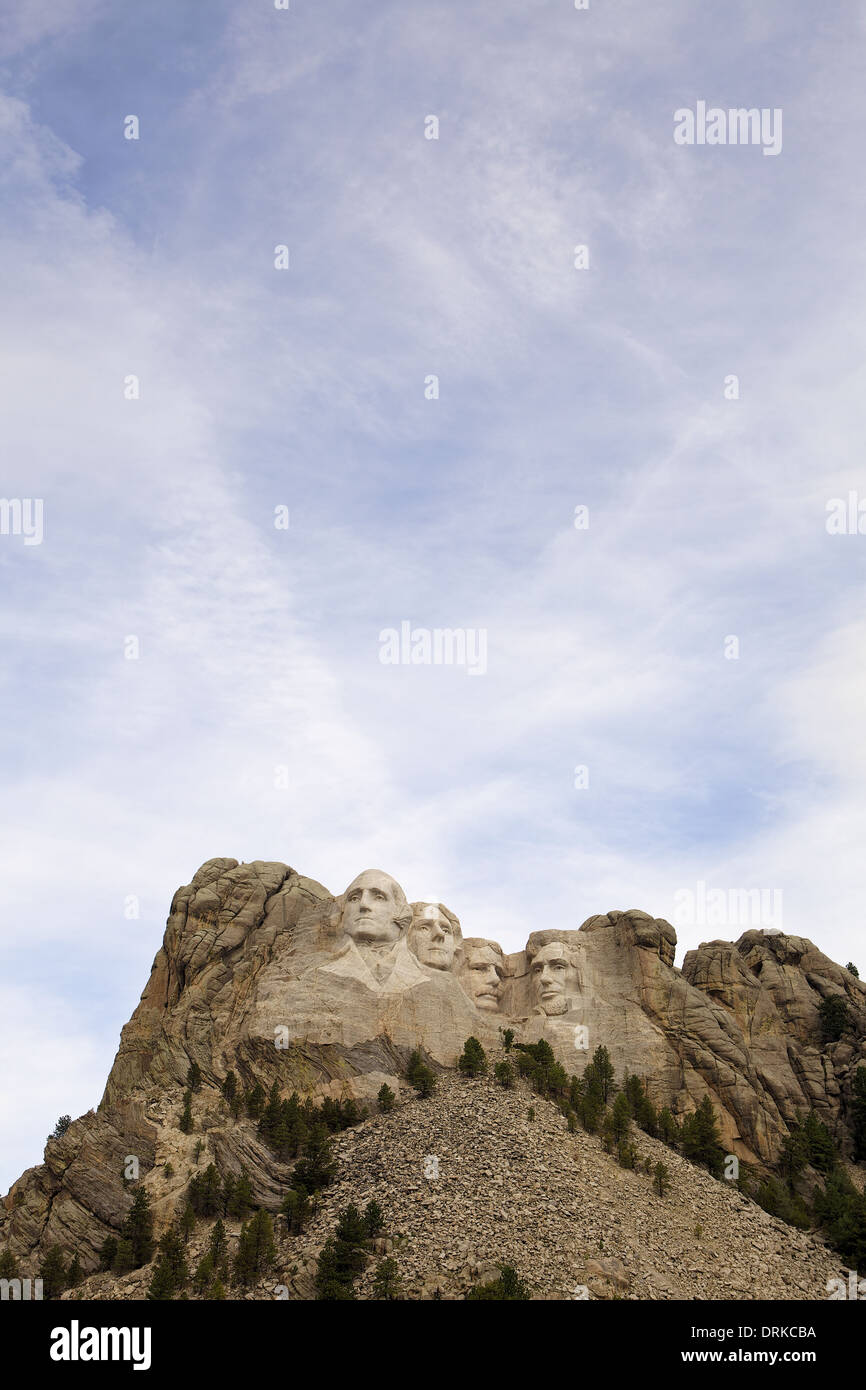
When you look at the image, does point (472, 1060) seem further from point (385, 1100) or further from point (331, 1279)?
point (331, 1279)

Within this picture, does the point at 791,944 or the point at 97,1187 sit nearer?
the point at 97,1187

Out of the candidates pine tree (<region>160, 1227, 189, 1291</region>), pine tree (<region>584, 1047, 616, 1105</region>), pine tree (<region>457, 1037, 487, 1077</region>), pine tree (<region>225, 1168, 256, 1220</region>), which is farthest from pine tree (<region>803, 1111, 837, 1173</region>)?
pine tree (<region>160, 1227, 189, 1291</region>)

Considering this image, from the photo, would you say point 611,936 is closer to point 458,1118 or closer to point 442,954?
point 442,954

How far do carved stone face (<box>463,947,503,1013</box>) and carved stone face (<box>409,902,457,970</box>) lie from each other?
1670 millimetres

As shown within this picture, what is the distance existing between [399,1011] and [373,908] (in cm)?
591

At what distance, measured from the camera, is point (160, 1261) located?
60.1m

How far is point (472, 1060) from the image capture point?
7419 centimetres

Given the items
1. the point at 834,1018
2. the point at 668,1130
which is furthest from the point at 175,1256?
the point at 834,1018

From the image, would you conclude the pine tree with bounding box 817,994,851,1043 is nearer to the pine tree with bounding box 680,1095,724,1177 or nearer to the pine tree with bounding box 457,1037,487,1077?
the pine tree with bounding box 680,1095,724,1177

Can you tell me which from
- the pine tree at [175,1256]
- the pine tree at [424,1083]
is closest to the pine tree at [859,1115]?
the pine tree at [424,1083]
